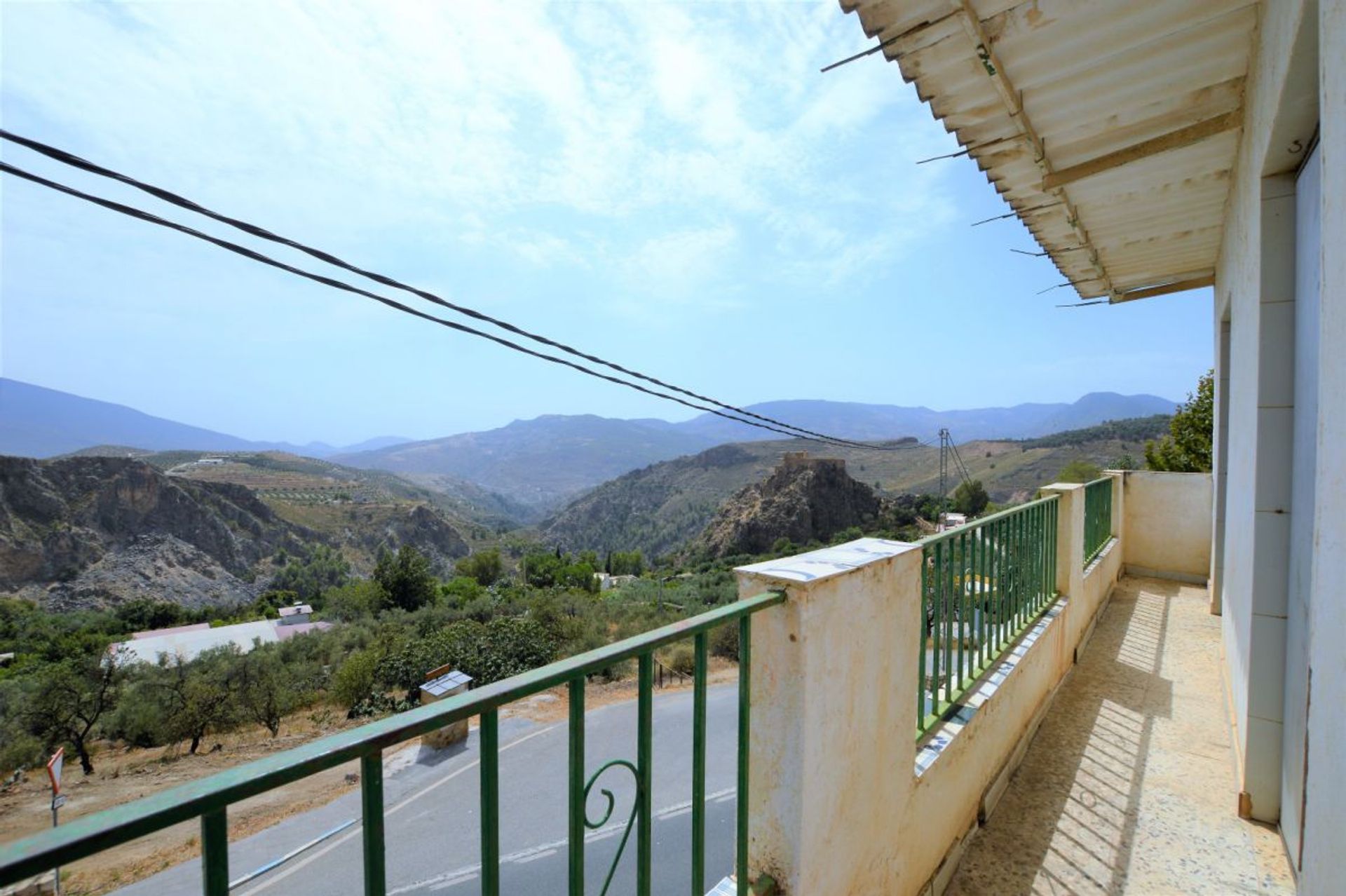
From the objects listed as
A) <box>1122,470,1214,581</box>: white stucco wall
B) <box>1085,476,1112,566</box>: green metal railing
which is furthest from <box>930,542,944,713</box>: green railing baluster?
<box>1122,470,1214,581</box>: white stucco wall

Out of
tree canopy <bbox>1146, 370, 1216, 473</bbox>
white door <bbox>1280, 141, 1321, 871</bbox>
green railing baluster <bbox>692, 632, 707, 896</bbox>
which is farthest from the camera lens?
tree canopy <bbox>1146, 370, 1216, 473</bbox>

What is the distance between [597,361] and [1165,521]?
6.73 m

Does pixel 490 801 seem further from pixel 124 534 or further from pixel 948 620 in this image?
pixel 124 534

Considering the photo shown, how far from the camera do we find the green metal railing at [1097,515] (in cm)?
543

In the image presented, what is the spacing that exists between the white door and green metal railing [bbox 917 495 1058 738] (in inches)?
41.7

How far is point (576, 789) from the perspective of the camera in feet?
3.72

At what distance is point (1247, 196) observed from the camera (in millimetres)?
2838

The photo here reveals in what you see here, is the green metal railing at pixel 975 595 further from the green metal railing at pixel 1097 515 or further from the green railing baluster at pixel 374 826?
the green metal railing at pixel 1097 515

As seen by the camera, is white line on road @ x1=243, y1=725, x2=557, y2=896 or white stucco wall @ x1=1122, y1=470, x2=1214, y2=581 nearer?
white stucco wall @ x1=1122, y1=470, x2=1214, y2=581

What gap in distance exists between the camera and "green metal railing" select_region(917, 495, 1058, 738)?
247 centimetres

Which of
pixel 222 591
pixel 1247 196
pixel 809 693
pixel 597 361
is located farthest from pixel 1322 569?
pixel 222 591

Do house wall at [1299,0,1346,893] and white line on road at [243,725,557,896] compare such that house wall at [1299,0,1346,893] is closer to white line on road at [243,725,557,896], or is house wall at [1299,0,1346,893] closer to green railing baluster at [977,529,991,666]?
green railing baluster at [977,529,991,666]

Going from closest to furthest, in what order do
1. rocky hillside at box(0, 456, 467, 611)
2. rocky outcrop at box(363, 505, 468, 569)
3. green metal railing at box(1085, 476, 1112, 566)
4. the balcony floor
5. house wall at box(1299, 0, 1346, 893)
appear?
house wall at box(1299, 0, 1346, 893)
the balcony floor
green metal railing at box(1085, 476, 1112, 566)
rocky hillside at box(0, 456, 467, 611)
rocky outcrop at box(363, 505, 468, 569)

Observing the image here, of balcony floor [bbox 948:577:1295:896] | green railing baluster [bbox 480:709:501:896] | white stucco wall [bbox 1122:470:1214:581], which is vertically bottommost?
balcony floor [bbox 948:577:1295:896]
